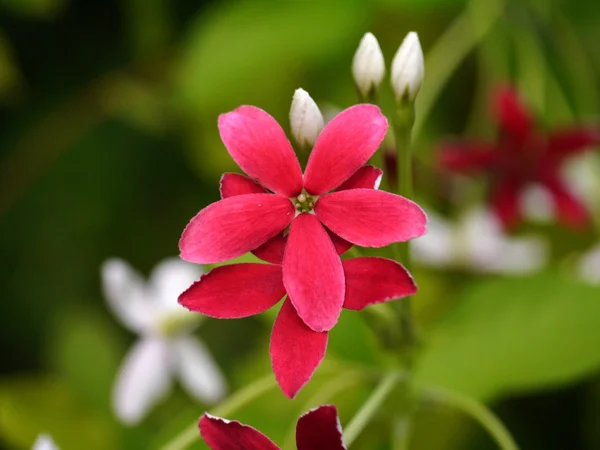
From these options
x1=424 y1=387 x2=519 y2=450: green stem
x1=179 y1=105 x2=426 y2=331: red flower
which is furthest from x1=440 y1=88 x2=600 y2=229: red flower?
x1=179 y1=105 x2=426 y2=331: red flower

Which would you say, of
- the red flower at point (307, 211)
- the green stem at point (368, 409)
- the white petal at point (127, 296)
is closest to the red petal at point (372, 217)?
the red flower at point (307, 211)

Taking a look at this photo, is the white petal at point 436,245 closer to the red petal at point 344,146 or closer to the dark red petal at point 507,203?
the dark red petal at point 507,203

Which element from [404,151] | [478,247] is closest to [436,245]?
[478,247]

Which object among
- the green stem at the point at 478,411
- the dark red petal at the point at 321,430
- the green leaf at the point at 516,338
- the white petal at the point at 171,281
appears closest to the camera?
the dark red petal at the point at 321,430

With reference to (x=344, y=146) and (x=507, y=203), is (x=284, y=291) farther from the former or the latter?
(x=507, y=203)

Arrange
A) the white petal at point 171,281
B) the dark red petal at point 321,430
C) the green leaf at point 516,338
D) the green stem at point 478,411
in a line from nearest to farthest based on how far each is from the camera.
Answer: the dark red petal at point 321,430 → the green stem at point 478,411 → the green leaf at point 516,338 → the white petal at point 171,281

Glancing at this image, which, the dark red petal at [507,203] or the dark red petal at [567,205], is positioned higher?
the dark red petal at [507,203]
